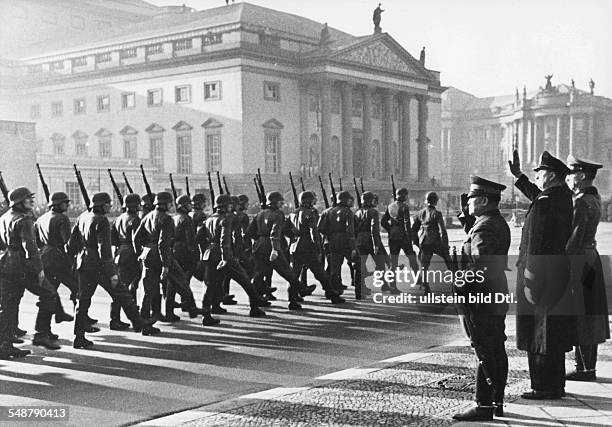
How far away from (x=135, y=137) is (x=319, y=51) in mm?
→ 11325

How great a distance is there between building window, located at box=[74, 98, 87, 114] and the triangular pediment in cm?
1423

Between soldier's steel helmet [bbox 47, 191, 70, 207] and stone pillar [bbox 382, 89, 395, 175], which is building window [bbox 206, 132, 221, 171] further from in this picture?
soldier's steel helmet [bbox 47, 191, 70, 207]

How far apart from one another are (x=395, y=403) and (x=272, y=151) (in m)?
38.1

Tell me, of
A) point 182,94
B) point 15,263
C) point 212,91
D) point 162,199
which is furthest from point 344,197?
point 182,94

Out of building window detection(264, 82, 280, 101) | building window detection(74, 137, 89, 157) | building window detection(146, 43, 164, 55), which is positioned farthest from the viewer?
building window detection(74, 137, 89, 157)

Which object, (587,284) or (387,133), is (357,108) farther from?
(587,284)

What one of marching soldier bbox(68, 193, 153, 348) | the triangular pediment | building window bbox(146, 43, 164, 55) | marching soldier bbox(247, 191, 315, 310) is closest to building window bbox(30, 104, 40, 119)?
building window bbox(146, 43, 164, 55)

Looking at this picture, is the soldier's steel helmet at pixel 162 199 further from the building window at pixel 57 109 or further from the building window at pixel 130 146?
the building window at pixel 130 146

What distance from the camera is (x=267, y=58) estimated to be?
42156 millimetres

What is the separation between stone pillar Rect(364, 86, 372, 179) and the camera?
5003 cm

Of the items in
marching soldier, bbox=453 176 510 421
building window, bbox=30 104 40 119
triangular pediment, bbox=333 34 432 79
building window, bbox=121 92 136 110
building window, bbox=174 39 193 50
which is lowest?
marching soldier, bbox=453 176 510 421

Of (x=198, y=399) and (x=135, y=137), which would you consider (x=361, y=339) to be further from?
(x=135, y=137)

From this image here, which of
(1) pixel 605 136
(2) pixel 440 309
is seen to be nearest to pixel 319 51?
(1) pixel 605 136

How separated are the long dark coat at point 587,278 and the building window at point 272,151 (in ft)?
121
